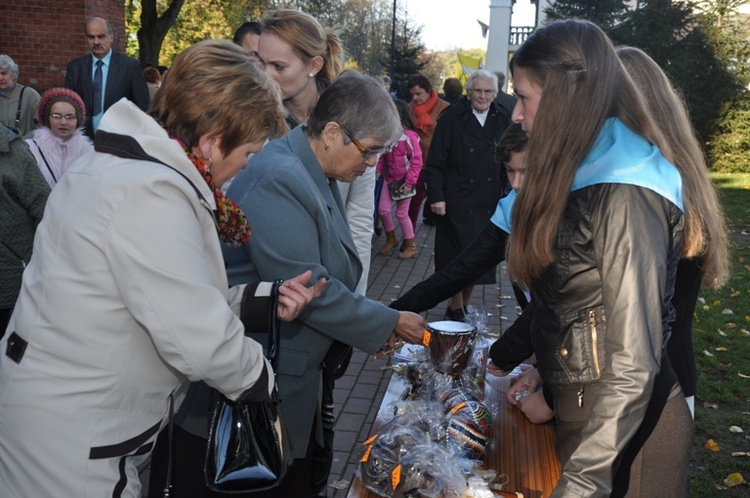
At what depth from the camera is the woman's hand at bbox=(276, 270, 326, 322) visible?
226 cm

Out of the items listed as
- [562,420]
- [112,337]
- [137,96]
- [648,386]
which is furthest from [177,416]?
[137,96]

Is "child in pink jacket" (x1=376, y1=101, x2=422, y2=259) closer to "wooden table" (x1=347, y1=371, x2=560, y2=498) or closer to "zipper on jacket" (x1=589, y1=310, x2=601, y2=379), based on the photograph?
"wooden table" (x1=347, y1=371, x2=560, y2=498)

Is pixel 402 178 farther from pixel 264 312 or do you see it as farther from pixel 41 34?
pixel 264 312

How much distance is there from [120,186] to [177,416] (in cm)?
102

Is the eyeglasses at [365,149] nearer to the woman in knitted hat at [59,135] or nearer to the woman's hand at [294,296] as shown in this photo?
the woman's hand at [294,296]

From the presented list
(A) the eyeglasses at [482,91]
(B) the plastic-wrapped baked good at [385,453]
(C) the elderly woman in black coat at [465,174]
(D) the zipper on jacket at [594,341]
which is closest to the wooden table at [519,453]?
(B) the plastic-wrapped baked good at [385,453]

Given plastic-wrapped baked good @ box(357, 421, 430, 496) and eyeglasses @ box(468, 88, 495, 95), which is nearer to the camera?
plastic-wrapped baked good @ box(357, 421, 430, 496)

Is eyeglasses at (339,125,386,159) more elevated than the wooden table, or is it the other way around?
eyeglasses at (339,125,386,159)

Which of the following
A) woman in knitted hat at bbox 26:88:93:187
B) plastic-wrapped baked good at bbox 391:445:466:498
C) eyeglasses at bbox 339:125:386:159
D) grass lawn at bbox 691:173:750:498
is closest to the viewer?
plastic-wrapped baked good at bbox 391:445:466:498

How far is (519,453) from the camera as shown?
7.99ft

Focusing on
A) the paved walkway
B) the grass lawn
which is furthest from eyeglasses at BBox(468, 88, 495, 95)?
the grass lawn

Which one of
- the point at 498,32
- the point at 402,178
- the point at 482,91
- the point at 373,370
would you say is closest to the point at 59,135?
the point at 373,370

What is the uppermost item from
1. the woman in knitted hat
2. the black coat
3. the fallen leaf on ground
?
the woman in knitted hat

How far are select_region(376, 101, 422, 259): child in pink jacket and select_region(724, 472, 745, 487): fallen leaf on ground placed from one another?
5937 millimetres
